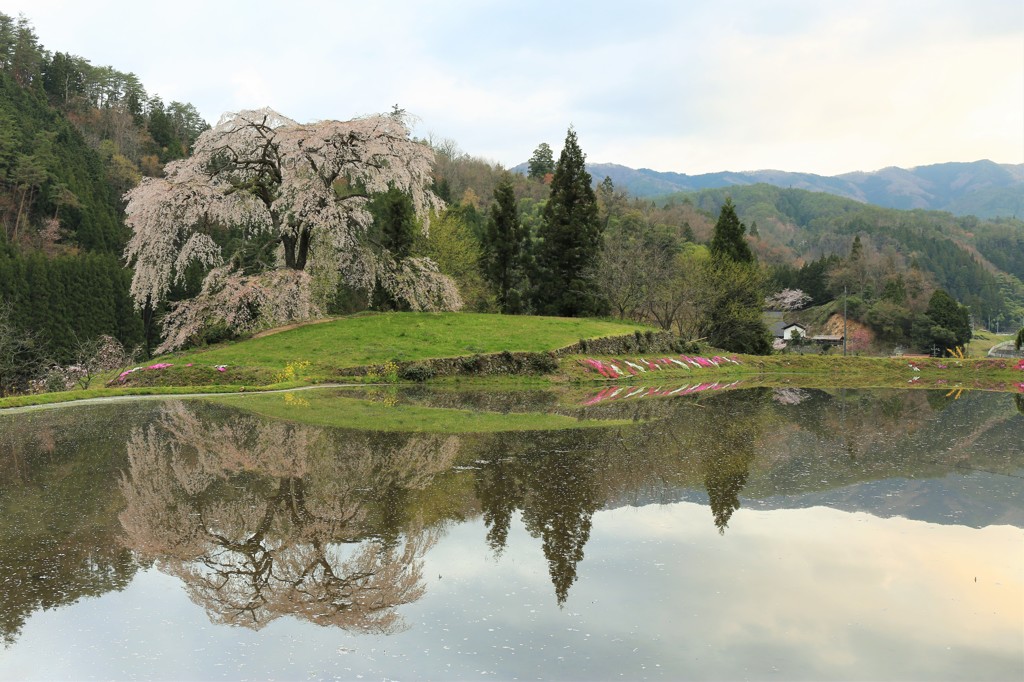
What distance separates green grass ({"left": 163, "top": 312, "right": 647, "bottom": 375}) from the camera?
77.5ft

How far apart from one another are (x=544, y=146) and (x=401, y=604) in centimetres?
11638

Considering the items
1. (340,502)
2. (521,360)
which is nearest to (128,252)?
(521,360)

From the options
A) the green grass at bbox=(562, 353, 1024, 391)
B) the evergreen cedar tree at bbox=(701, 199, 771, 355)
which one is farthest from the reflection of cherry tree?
the evergreen cedar tree at bbox=(701, 199, 771, 355)

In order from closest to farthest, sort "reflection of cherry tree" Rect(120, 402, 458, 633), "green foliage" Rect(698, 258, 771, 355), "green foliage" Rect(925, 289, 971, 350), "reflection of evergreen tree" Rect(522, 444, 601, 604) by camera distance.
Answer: "reflection of cherry tree" Rect(120, 402, 458, 633) < "reflection of evergreen tree" Rect(522, 444, 601, 604) < "green foliage" Rect(698, 258, 771, 355) < "green foliage" Rect(925, 289, 971, 350)

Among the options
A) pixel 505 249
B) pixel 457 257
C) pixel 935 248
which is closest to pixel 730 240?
pixel 505 249

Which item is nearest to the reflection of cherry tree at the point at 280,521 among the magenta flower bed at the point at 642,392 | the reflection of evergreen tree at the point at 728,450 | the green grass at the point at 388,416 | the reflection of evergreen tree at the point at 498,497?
the reflection of evergreen tree at the point at 498,497

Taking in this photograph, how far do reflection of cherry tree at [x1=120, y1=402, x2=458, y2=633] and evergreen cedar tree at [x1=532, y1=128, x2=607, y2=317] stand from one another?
101 ft

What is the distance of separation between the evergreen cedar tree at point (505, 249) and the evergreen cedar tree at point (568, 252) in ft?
7.30

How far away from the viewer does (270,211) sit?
97.6ft

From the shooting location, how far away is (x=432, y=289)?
32688mm

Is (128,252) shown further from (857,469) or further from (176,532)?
(857,469)

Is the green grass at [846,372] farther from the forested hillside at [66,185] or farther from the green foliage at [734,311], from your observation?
the forested hillside at [66,185]

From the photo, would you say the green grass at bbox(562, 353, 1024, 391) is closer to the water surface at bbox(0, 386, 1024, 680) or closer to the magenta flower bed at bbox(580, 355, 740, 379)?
the magenta flower bed at bbox(580, 355, 740, 379)

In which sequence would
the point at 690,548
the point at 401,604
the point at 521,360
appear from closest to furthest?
the point at 401,604 → the point at 690,548 → the point at 521,360
